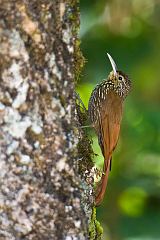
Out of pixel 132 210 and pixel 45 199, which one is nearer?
pixel 45 199

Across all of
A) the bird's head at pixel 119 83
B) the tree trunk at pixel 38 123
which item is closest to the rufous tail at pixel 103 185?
the tree trunk at pixel 38 123

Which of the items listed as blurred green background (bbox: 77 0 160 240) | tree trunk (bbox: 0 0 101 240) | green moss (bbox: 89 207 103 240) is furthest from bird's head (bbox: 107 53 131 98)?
tree trunk (bbox: 0 0 101 240)

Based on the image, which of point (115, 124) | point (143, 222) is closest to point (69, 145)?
point (115, 124)

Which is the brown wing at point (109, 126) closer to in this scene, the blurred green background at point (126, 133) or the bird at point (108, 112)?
the bird at point (108, 112)

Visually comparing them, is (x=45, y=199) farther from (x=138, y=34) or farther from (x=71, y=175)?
(x=138, y=34)

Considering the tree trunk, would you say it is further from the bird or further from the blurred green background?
the blurred green background

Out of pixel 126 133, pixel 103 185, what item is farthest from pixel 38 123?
pixel 126 133

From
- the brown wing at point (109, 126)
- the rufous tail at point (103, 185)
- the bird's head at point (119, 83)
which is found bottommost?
the rufous tail at point (103, 185)
